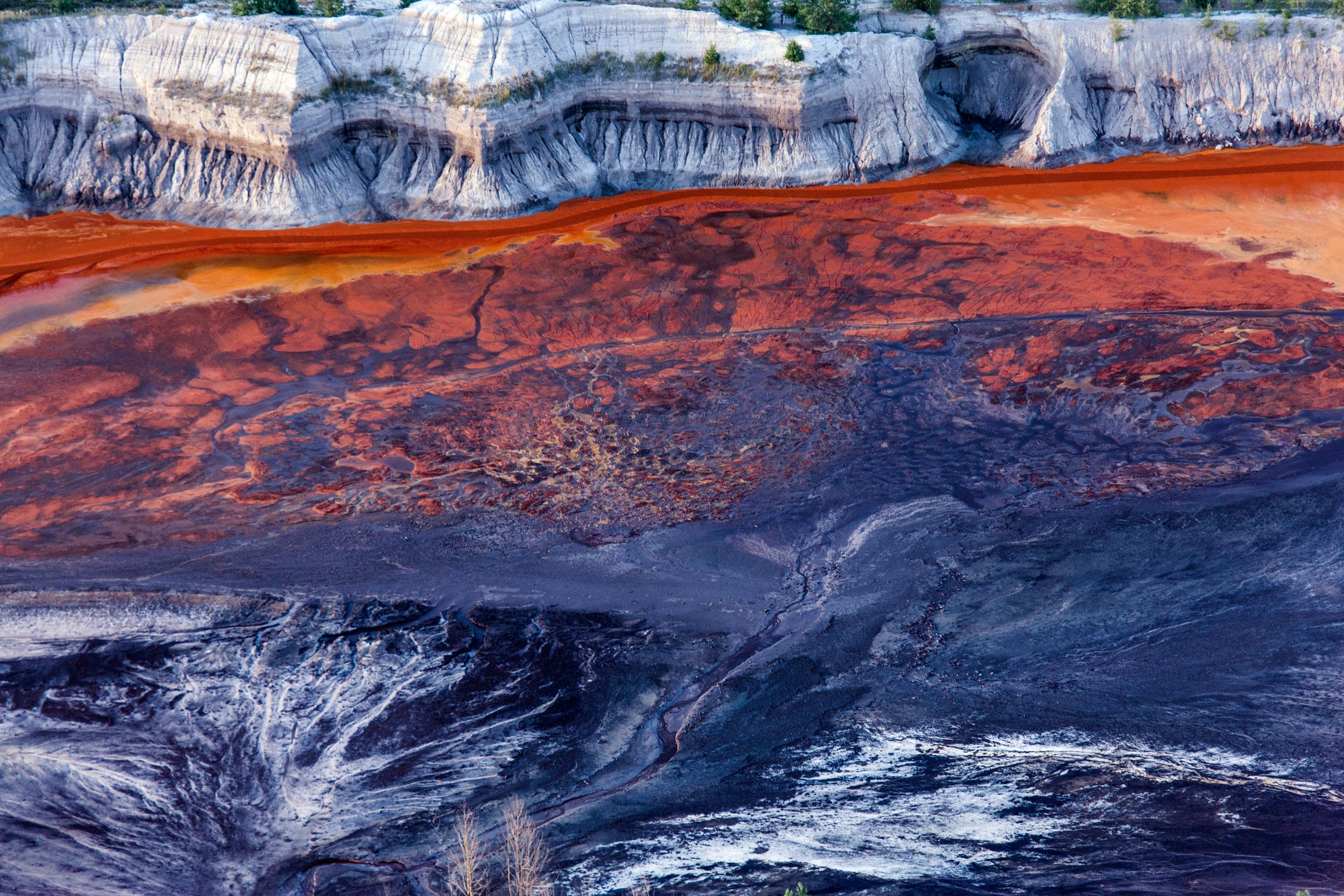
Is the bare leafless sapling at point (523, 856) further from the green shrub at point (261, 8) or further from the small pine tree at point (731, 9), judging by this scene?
the green shrub at point (261, 8)

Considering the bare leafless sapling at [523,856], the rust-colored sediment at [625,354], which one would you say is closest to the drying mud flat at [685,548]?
the rust-colored sediment at [625,354]

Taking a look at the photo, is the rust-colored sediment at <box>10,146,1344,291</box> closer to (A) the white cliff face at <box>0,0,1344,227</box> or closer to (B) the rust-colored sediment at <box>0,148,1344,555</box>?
(B) the rust-colored sediment at <box>0,148,1344,555</box>

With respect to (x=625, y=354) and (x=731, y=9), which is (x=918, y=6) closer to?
(x=731, y=9)

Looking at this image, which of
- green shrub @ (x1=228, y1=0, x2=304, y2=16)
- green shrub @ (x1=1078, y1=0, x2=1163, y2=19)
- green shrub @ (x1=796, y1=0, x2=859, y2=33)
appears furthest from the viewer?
green shrub @ (x1=1078, y1=0, x2=1163, y2=19)

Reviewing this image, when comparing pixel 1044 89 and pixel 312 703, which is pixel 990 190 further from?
pixel 312 703

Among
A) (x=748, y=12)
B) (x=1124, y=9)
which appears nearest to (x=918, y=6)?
(x=748, y=12)

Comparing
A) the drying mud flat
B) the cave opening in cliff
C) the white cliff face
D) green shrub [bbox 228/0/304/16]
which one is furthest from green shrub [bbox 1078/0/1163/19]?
green shrub [bbox 228/0/304/16]
